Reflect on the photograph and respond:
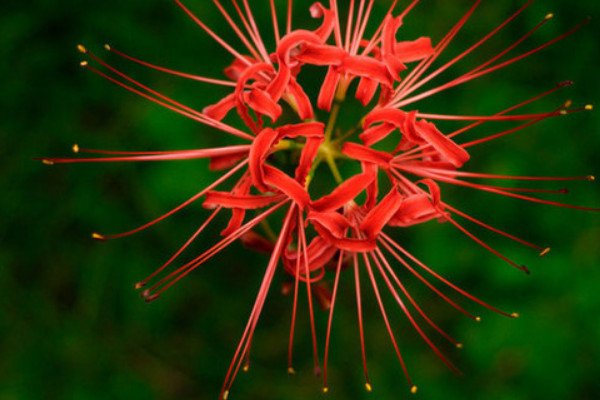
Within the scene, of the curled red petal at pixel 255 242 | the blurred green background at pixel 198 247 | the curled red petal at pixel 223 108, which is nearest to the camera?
the curled red petal at pixel 223 108

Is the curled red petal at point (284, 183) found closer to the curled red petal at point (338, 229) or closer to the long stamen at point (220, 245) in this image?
the curled red petal at point (338, 229)

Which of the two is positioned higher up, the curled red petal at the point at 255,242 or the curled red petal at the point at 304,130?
the curled red petal at the point at 304,130

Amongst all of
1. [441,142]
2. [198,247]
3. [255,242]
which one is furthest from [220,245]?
[198,247]

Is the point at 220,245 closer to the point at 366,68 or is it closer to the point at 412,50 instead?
→ the point at 366,68

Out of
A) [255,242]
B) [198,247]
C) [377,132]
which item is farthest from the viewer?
[198,247]

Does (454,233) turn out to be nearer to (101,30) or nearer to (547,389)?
(547,389)

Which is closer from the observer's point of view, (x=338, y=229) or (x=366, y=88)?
(x=338, y=229)

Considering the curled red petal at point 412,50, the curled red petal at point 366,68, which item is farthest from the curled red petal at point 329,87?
the curled red petal at point 412,50

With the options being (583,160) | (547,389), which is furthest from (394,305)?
(583,160)

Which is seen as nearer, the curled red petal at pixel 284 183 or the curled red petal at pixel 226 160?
the curled red petal at pixel 284 183

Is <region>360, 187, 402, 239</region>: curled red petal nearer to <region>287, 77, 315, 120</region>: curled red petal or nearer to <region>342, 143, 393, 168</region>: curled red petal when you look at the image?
<region>342, 143, 393, 168</region>: curled red petal

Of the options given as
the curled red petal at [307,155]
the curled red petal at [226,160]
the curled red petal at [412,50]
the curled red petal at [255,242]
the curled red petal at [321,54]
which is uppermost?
the curled red petal at [412,50]
